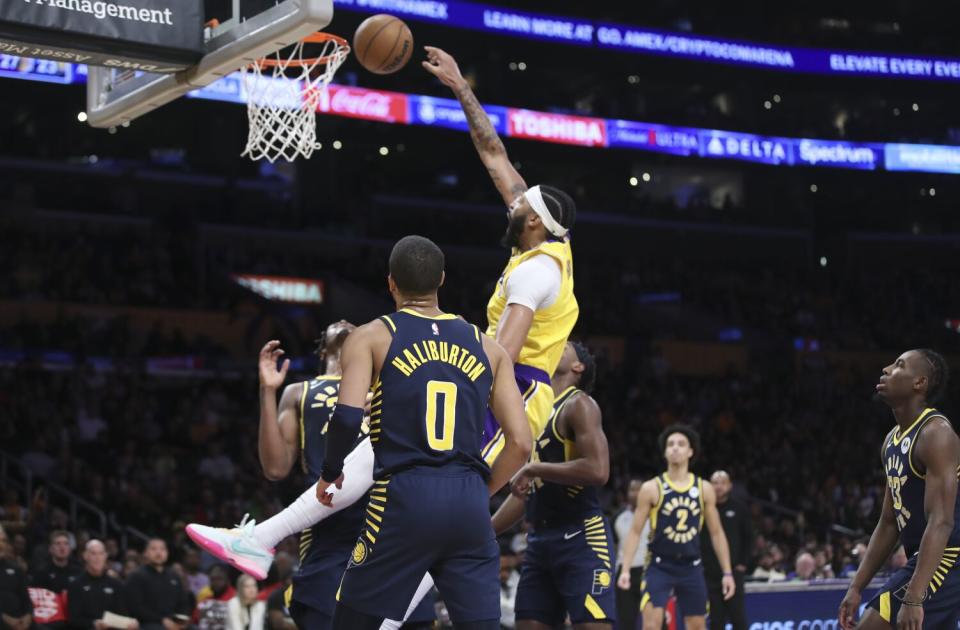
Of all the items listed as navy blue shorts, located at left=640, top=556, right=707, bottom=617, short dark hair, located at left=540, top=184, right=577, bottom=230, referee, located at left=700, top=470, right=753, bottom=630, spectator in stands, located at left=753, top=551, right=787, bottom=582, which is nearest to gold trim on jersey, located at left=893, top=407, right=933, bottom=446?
short dark hair, located at left=540, top=184, right=577, bottom=230

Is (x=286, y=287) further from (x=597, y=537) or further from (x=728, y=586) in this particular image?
(x=597, y=537)

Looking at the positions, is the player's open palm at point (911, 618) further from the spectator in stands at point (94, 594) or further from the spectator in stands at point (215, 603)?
the spectator in stands at point (94, 594)

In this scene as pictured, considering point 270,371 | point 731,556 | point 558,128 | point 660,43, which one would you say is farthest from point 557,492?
point 660,43

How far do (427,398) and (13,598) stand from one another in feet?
25.8

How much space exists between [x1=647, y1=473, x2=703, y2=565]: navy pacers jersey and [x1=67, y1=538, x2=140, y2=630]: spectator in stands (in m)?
4.70

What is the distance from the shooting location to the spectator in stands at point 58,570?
12.1 meters

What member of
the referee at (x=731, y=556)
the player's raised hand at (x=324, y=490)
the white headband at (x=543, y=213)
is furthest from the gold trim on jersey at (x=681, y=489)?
the player's raised hand at (x=324, y=490)

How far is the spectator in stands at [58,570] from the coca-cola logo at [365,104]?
41.4 ft

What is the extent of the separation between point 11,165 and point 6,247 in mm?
4683

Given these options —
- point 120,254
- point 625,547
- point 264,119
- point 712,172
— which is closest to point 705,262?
point 712,172

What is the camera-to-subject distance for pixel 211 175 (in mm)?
29188

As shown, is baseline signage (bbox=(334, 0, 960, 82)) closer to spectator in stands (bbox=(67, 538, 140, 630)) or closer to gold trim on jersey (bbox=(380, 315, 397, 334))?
spectator in stands (bbox=(67, 538, 140, 630))

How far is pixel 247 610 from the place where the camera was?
37.4 ft

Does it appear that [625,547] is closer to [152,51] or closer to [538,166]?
[152,51]
